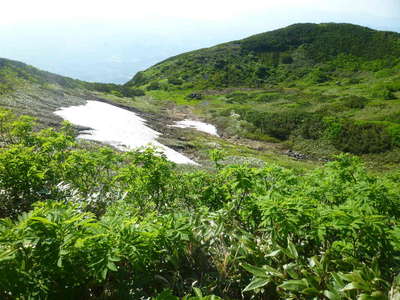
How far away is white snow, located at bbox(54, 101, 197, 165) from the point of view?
88.3ft

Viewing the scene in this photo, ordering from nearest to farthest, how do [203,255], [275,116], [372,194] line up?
[203,255] < [372,194] < [275,116]

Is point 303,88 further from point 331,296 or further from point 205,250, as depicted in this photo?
point 331,296

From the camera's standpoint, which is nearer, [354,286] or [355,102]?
[354,286]

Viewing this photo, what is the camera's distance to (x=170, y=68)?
134375mm

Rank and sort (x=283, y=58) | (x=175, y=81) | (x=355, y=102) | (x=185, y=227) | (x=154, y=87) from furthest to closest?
(x=283, y=58)
(x=175, y=81)
(x=154, y=87)
(x=355, y=102)
(x=185, y=227)

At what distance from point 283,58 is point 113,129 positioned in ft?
385

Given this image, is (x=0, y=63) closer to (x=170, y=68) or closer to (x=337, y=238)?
(x=337, y=238)

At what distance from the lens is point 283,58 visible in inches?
5074

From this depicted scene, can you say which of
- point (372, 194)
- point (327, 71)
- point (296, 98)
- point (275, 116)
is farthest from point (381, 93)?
point (372, 194)

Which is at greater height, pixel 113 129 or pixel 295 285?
pixel 295 285

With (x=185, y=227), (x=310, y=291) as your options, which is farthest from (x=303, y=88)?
(x=310, y=291)

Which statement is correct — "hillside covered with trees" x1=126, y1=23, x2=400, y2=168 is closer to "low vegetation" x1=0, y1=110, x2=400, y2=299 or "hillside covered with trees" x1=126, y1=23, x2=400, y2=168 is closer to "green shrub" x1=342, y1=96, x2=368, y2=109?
"green shrub" x1=342, y1=96, x2=368, y2=109

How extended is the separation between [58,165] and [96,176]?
1534mm

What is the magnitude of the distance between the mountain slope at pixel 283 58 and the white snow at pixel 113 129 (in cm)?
6991
